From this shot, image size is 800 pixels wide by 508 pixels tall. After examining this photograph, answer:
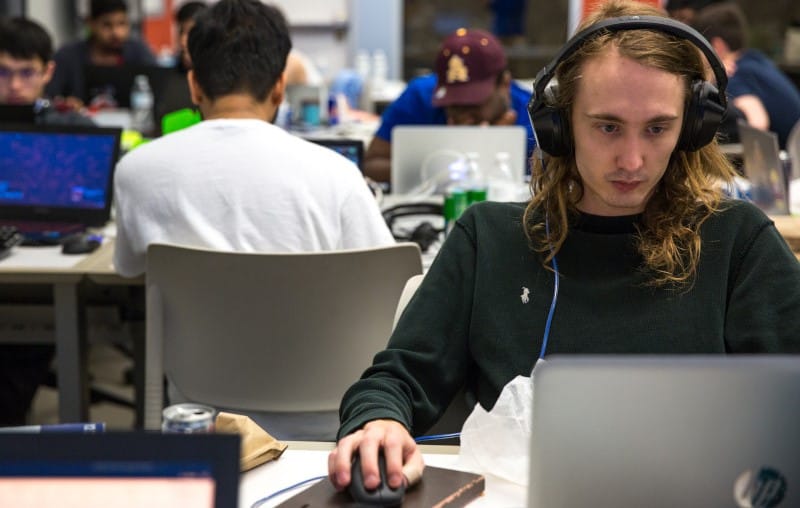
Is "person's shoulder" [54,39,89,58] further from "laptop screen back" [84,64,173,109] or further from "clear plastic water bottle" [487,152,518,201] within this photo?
"clear plastic water bottle" [487,152,518,201]

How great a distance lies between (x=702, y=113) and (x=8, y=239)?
5.91 ft

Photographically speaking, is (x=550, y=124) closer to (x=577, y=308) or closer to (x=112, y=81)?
(x=577, y=308)

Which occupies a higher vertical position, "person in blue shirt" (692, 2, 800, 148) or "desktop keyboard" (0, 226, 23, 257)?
"person in blue shirt" (692, 2, 800, 148)

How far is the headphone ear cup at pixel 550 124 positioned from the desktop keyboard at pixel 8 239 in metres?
1.57

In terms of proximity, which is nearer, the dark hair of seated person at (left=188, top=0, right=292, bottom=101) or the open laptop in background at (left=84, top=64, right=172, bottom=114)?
the dark hair of seated person at (left=188, top=0, right=292, bottom=101)

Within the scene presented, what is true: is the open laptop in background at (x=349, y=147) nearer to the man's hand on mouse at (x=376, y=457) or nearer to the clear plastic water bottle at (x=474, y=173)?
the clear plastic water bottle at (x=474, y=173)

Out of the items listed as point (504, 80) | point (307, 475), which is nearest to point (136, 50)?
point (504, 80)

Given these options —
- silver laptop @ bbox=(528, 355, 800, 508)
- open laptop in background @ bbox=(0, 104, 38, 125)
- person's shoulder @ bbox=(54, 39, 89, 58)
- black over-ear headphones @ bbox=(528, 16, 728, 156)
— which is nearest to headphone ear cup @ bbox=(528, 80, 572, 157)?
black over-ear headphones @ bbox=(528, 16, 728, 156)

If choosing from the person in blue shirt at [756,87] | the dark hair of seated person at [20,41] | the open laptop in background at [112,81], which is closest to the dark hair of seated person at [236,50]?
the dark hair of seated person at [20,41]

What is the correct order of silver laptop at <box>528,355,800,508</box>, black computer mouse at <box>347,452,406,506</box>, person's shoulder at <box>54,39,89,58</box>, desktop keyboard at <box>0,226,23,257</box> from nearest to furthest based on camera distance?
1. silver laptop at <box>528,355,800,508</box>
2. black computer mouse at <box>347,452,406,506</box>
3. desktop keyboard at <box>0,226,23,257</box>
4. person's shoulder at <box>54,39,89,58</box>

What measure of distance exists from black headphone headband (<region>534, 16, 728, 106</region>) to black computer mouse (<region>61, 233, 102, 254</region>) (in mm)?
1491

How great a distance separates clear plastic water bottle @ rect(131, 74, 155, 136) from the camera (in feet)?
16.5

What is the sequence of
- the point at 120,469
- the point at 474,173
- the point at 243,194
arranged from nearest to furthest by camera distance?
the point at 120,469
the point at 243,194
the point at 474,173

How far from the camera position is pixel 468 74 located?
341 cm
